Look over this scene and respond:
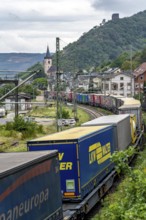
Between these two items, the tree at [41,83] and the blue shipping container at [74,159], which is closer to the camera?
the blue shipping container at [74,159]

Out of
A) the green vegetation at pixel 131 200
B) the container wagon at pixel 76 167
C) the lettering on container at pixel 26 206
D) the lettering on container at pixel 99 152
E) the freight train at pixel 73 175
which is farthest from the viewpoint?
the lettering on container at pixel 99 152

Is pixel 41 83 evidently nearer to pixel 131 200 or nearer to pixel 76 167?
pixel 76 167

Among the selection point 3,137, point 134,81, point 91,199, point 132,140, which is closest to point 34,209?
point 91,199

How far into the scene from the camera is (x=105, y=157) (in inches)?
886

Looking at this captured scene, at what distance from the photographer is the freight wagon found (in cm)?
1069

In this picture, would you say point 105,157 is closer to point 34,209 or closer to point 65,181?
point 65,181

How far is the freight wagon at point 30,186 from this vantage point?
10.7 metres

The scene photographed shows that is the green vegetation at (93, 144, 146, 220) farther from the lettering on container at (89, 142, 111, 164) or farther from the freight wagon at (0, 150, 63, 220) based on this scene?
the lettering on container at (89, 142, 111, 164)

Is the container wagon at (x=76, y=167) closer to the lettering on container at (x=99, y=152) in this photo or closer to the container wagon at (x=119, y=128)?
the lettering on container at (x=99, y=152)

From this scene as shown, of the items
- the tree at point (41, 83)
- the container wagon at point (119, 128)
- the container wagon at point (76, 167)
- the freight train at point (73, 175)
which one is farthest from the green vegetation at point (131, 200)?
the tree at point (41, 83)

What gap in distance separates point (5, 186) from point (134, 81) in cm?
11960

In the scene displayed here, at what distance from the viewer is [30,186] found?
12.0 m

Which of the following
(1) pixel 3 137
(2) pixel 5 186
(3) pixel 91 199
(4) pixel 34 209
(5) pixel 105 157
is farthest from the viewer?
(1) pixel 3 137

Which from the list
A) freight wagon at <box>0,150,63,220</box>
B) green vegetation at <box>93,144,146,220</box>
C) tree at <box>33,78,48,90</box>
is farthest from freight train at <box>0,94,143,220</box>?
tree at <box>33,78,48,90</box>
